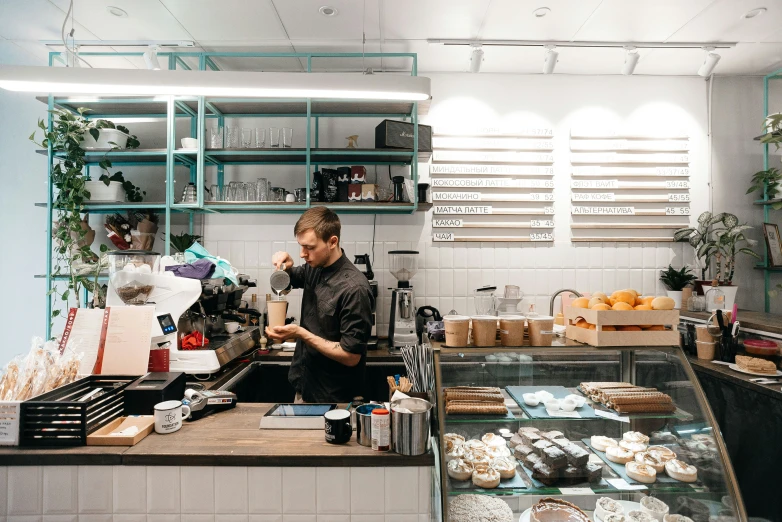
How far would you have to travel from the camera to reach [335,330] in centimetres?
227

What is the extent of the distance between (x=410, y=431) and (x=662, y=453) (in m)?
1.05

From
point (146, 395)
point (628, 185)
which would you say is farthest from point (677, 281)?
point (146, 395)

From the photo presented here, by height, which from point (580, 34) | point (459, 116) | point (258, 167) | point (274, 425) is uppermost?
point (580, 34)

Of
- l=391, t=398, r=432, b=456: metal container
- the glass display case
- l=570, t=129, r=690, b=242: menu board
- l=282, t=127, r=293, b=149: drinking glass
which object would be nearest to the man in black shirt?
the glass display case

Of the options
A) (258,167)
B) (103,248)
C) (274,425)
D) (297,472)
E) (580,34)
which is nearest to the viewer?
(297,472)

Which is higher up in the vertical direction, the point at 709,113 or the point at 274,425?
the point at 709,113

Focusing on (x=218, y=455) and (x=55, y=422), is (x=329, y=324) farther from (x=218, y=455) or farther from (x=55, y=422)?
(x=55, y=422)

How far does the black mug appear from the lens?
149 centimetres

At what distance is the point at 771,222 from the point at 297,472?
4.57m

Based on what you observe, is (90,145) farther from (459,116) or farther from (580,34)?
(580,34)

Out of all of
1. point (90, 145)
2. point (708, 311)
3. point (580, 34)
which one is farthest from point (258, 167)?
point (708, 311)

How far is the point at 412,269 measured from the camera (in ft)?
12.4

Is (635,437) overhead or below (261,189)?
below

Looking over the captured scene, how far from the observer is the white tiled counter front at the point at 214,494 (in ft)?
4.57
